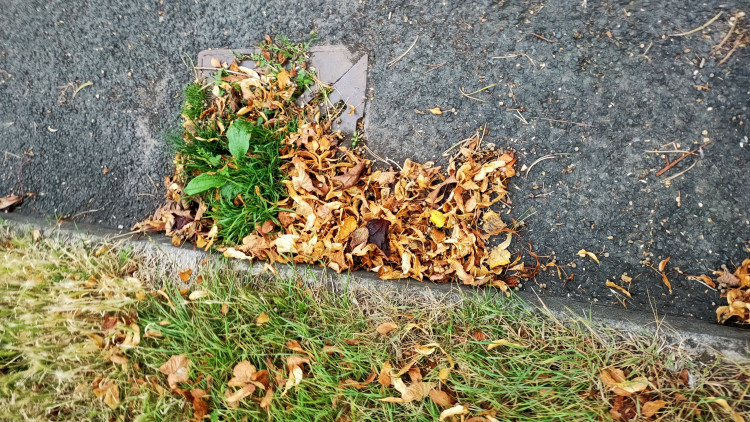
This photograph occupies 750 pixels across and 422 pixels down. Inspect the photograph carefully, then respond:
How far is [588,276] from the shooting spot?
194 centimetres

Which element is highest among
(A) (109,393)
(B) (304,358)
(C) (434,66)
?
(C) (434,66)

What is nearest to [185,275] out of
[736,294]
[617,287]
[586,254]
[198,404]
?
[198,404]

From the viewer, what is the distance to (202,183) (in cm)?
215

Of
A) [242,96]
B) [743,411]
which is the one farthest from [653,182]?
[242,96]

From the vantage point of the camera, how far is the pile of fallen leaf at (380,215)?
2.00 m

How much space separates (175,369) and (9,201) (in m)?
1.80

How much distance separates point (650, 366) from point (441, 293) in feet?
2.93

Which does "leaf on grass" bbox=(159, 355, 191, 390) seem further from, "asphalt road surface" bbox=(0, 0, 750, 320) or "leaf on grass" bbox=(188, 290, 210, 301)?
"asphalt road surface" bbox=(0, 0, 750, 320)

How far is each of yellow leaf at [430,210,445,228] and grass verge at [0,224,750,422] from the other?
0.37 metres

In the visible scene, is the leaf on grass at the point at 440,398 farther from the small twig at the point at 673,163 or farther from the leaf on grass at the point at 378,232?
the small twig at the point at 673,163

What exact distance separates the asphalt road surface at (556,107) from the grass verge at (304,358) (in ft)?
1.16

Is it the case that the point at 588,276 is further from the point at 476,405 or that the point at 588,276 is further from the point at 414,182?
the point at 414,182

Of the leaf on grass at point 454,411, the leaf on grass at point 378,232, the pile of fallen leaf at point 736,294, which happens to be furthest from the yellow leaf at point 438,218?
the pile of fallen leaf at point 736,294

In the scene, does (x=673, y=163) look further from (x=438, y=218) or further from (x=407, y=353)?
(x=407, y=353)
